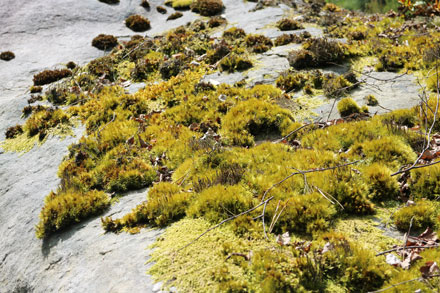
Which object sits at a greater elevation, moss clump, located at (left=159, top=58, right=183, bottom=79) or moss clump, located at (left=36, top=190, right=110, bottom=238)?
moss clump, located at (left=159, top=58, right=183, bottom=79)

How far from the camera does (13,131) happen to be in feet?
35.7

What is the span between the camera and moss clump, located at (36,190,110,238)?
6281 mm

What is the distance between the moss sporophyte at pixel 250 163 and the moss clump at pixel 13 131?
73 mm

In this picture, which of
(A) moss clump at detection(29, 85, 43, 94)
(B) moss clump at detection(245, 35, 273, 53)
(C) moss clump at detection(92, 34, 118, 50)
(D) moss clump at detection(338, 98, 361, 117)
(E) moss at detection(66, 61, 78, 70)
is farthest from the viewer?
(C) moss clump at detection(92, 34, 118, 50)

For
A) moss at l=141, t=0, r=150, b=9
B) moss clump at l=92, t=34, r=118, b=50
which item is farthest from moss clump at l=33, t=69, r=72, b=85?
moss at l=141, t=0, r=150, b=9

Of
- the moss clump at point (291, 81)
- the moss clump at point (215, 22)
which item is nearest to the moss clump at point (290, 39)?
the moss clump at point (291, 81)

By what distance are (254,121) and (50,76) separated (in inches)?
447

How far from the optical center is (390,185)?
18.6 ft

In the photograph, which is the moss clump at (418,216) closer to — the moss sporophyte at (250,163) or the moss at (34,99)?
the moss sporophyte at (250,163)

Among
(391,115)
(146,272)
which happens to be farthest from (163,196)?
(391,115)

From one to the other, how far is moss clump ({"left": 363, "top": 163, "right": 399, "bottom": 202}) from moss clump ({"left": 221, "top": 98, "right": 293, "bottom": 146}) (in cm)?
306

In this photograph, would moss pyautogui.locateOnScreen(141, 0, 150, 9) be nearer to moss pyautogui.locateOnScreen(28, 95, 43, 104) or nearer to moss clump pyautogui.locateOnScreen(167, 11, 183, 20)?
moss clump pyautogui.locateOnScreen(167, 11, 183, 20)

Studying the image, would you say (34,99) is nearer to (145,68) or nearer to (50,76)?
(50,76)

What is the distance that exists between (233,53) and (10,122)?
367 inches
